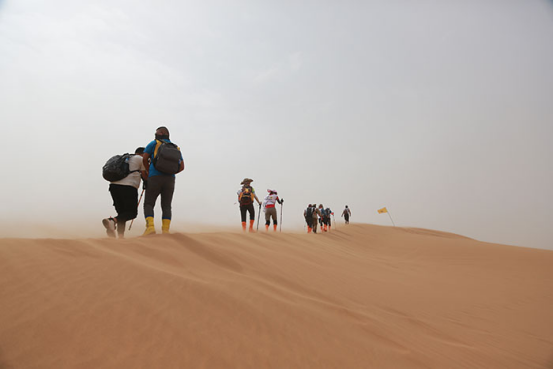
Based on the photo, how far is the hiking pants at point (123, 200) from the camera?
4719mm

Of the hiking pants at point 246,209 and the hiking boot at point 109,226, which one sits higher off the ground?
the hiking pants at point 246,209

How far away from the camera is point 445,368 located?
6.15 ft

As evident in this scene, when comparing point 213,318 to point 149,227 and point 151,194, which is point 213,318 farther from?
point 151,194

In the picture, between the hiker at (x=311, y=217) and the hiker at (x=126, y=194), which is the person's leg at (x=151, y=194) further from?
the hiker at (x=311, y=217)

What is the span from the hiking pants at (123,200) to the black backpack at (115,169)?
0.17 meters

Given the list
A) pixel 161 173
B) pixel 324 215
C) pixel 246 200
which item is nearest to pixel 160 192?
pixel 161 173

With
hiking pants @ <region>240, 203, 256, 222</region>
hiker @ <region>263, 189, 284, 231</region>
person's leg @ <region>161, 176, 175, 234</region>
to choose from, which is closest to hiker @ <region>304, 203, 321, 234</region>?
hiker @ <region>263, 189, 284, 231</region>

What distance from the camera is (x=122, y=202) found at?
4.74 m

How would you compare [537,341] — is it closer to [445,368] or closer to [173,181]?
[445,368]

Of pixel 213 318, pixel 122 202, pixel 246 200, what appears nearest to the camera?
pixel 213 318

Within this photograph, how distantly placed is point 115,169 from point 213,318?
3.58 metres

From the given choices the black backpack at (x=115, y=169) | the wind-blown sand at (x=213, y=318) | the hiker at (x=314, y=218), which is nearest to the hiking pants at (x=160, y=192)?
the black backpack at (x=115, y=169)

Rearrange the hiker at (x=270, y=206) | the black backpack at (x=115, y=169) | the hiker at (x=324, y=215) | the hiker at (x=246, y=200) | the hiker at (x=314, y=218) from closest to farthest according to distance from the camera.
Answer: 1. the black backpack at (x=115, y=169)
2. the hiker at (x=246, y=200)
3. the hiker at (x=270, y=206)
4. the hiker at (x=314, y=218)
5. the hiker at (x=324, y=215)

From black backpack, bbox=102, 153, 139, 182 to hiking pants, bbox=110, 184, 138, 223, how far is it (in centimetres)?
17
